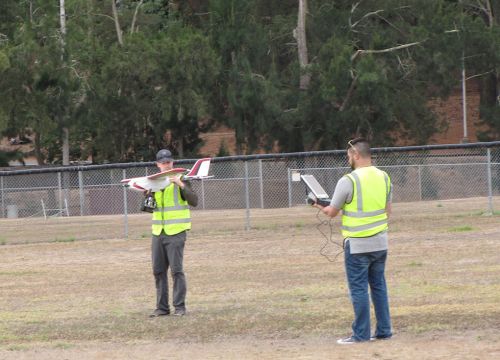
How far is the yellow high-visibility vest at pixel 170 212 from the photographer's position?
12.0 metres

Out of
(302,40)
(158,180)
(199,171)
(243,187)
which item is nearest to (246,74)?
(302,40)

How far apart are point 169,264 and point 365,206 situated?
321 cm

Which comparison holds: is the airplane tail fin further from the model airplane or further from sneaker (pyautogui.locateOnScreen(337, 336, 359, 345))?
sneaker (pyautogui.locateOnScreen(337, 336, 359, 345))

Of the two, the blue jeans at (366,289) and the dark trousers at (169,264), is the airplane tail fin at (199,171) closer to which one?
the dark trousers at (169,264)

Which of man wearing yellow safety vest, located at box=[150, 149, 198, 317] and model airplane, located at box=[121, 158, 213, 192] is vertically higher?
model airplane, located at box=[121, 158, 213, 192]

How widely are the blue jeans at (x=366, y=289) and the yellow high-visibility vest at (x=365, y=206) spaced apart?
171 mm

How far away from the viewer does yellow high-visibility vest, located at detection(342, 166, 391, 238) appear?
9.58 metres

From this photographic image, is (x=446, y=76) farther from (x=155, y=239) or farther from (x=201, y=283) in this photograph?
(x=155, y=239)

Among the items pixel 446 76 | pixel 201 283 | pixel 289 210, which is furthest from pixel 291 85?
pixel 201 283

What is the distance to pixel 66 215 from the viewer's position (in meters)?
31.9

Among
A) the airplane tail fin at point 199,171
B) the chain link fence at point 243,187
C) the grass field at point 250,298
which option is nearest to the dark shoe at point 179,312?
the grass field at point 250,298

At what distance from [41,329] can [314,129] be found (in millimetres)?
33927

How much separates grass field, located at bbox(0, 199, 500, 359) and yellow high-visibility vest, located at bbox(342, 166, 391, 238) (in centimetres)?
105

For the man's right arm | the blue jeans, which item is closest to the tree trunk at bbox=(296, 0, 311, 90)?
the blue jeans
